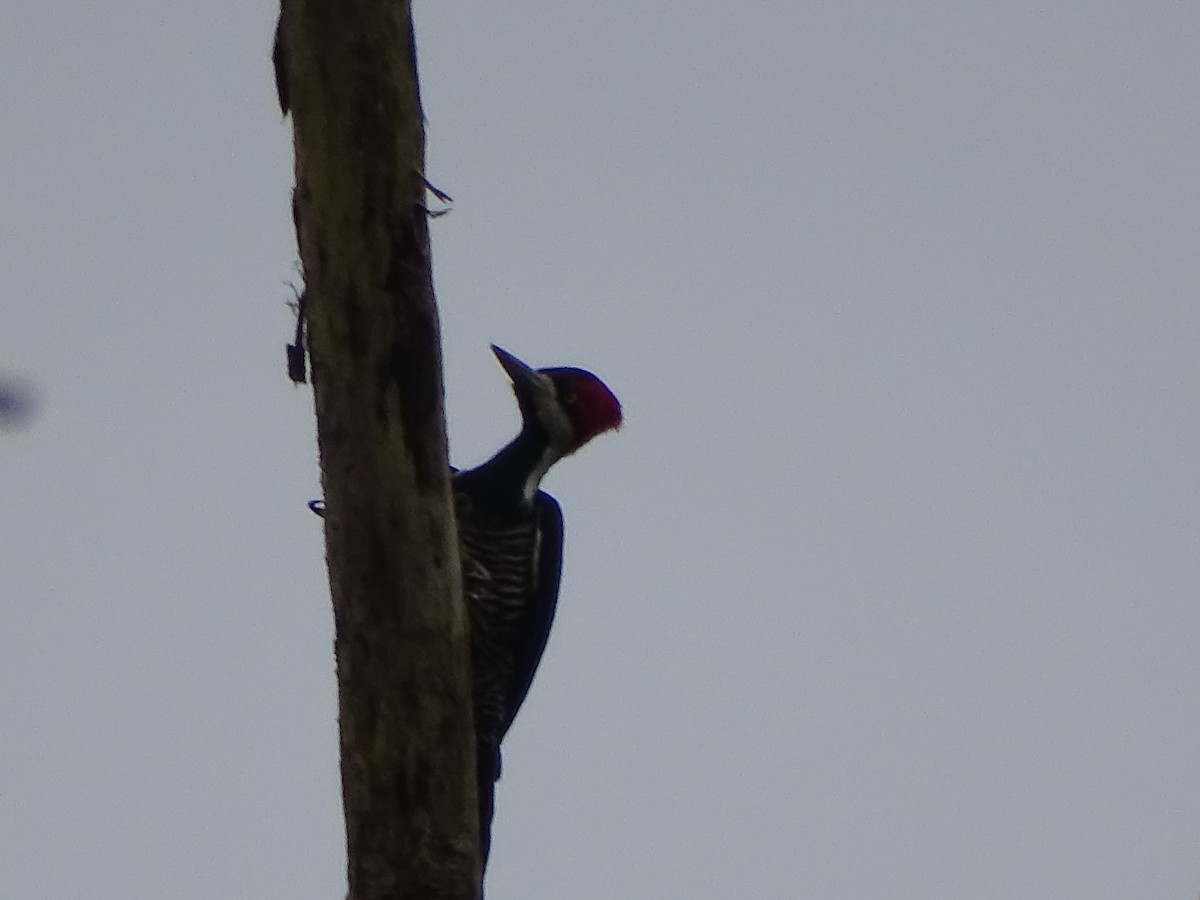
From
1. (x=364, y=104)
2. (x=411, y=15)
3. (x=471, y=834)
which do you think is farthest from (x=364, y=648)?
(x=411, y=15)

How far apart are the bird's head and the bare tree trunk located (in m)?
2.10

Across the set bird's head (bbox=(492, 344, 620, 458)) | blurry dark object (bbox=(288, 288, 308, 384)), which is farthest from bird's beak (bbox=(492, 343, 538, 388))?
blurry dark object (bbox=(288, 288, 308, 384))

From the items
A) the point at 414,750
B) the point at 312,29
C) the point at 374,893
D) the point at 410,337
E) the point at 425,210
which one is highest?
the point at 312,29

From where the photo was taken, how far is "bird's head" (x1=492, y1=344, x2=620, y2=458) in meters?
5.49

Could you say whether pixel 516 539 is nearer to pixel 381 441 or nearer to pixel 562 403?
pixel 562 403

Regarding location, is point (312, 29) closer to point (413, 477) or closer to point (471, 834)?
point (413, 477)

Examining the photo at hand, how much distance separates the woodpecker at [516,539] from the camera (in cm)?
522

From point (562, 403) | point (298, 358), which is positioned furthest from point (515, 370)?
point (298, 358)

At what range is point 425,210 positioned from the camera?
3.27 metres

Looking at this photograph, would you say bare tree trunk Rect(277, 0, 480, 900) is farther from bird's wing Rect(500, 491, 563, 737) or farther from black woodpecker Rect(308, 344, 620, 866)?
bird's wing Rect(500, 491, 563, 737)

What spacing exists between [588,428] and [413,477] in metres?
2.37

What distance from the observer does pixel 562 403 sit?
5566 millimetres

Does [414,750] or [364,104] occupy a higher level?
[364,104]

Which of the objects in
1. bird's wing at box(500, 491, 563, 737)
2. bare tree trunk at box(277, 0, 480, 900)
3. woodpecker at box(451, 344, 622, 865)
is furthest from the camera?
bird's wing at box(500, 491, 563, 737)
